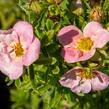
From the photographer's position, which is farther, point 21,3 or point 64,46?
point 21,3

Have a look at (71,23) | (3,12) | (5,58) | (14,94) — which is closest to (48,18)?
(71,23)

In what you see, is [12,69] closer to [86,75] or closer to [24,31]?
[24,31]

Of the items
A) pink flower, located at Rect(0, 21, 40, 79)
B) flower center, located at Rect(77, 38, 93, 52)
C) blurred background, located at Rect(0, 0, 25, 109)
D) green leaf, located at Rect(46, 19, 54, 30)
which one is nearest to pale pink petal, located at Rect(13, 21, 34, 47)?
pink flower, located at Rect(0, 21, 40, 79)

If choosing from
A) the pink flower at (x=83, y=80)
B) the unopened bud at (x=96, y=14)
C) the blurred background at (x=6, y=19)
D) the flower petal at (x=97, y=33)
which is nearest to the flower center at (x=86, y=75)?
the pink flower at (x=83, y=80)

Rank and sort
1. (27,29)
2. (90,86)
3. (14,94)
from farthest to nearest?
(14,94) < (90,86) < (27,29)

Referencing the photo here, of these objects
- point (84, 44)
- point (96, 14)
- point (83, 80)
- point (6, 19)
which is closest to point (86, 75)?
point (83, 80)

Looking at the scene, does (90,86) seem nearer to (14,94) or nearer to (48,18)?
(48,18)
